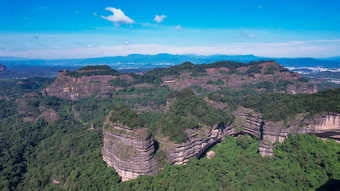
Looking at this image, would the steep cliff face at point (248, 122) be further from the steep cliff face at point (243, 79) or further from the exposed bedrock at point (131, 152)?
the steep cliff face at point (243, 79)

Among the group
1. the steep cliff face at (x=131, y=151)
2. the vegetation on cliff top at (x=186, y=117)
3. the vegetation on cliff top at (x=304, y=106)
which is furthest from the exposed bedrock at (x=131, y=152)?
the vegetation on cliff top at (x=304, y=106)

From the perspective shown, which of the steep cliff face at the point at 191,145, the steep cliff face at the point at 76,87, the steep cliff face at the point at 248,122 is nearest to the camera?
the steep cliff face at the point at 191,145

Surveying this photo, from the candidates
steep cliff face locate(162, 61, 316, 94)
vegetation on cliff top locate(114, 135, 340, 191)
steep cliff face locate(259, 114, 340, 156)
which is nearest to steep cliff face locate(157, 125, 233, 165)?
vegetation on cliff top locate(114, 135, 340, 191)

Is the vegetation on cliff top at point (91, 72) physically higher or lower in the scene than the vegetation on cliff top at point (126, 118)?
higher

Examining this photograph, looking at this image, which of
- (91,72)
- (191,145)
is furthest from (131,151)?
(91,72)

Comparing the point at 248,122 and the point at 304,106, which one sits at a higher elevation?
the point at 304,106

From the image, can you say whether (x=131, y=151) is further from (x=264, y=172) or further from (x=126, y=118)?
(x=264, y=172)
